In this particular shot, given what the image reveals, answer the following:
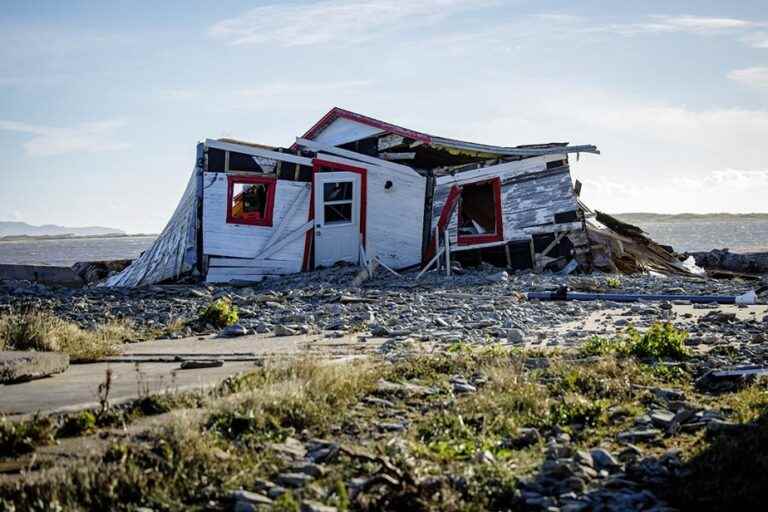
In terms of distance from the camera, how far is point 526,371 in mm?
8680

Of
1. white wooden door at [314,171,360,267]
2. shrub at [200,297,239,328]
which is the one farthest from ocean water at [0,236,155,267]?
shrub at [200,297,239,328]

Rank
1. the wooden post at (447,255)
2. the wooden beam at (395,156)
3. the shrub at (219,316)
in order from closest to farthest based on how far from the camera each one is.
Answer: the shrub at (219,316) < the wooden post at (447,255) < the wooden beam at (395,156)

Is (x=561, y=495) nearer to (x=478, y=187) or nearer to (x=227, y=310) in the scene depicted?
(x=227, y=310)

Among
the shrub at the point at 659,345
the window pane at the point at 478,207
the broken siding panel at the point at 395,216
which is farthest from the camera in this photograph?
the window pane at the point at 478,207

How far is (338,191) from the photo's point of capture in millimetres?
24578

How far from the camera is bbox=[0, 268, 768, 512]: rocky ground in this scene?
17.2 feet

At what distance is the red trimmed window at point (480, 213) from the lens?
24.3 meters

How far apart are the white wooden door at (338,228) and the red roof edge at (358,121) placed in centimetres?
170

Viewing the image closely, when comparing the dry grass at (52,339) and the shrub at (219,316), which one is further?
the shrub at (219,316)

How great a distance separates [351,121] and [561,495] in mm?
21010

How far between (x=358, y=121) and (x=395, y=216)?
3.11 m

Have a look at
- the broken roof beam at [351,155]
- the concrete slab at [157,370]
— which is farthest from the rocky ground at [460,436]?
the broken roof beam at [351,155]

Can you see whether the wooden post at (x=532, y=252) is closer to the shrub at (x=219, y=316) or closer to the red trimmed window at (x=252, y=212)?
the red trimmed window at (x=252, y=212)

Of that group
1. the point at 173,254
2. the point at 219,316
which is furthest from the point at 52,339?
the point at 173,254
